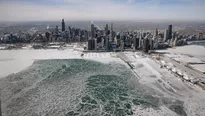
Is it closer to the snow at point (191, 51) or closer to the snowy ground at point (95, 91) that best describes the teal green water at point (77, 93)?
the snowy ground at point (95, 91)

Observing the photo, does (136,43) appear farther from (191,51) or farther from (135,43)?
(191,51)

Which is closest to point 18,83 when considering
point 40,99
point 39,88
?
point 39,88

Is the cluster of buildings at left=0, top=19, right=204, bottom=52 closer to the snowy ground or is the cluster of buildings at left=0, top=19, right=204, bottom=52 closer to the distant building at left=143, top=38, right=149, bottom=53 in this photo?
the distant building at left=143, top=38, right=149, bottom=53

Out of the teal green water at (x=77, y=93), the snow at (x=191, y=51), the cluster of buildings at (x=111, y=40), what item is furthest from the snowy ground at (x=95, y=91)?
the snow at (x=191, y=51)

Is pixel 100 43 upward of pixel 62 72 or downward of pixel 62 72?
upward

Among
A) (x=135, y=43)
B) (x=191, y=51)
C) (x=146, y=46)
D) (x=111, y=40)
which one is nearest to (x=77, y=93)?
(x=146, y=46)

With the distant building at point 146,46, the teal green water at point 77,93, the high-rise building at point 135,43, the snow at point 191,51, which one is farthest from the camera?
the high-rise building at point 135,43

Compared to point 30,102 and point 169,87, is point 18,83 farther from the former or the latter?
point 169,87
